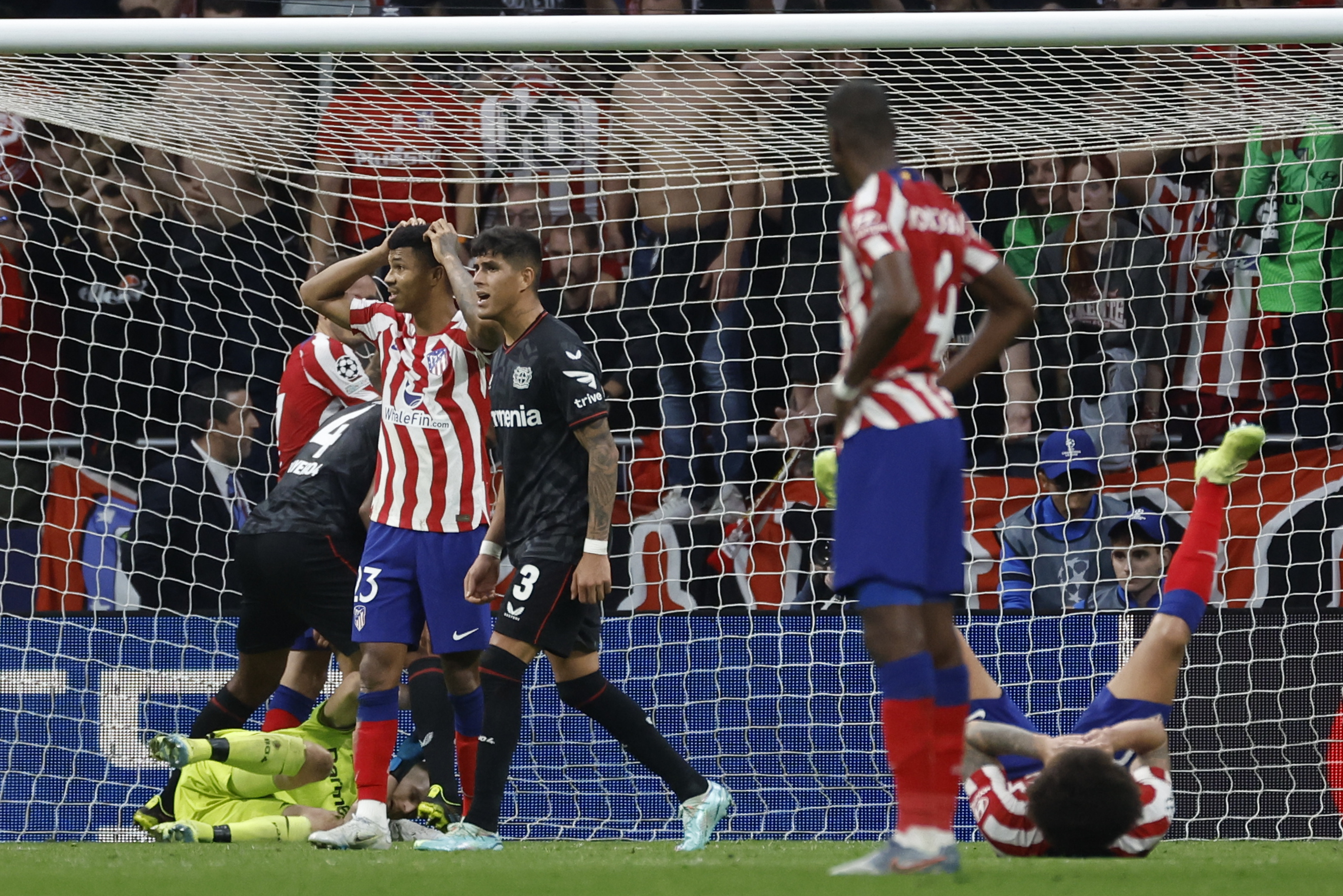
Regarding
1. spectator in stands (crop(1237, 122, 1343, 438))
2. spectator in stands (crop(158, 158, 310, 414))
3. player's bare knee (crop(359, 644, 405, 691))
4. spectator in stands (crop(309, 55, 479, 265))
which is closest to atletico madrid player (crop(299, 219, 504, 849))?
player's bare knee (crop(359, 644, 405, 691))

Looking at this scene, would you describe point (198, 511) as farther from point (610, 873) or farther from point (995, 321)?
point (995, 321)

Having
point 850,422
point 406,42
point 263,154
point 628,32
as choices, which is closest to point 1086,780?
point 850,422

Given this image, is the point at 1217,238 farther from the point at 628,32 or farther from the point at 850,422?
the point at 850,422

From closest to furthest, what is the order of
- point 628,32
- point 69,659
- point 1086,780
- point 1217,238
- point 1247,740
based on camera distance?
point 1086,780 < point 628,32 < point 1247,740 < point 69,659 < point 1217,238

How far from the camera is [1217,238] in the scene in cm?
680

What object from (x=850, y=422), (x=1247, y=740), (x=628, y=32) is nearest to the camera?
(x=850, y=422)

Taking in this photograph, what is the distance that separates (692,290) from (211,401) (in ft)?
7.19

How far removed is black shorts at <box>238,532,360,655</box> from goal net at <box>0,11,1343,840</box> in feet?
2.75

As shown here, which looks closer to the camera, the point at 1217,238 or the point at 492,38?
the point at 492,38

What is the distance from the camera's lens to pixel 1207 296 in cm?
682

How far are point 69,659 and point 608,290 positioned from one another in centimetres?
276

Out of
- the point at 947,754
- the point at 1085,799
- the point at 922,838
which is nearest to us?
the point at 922,838

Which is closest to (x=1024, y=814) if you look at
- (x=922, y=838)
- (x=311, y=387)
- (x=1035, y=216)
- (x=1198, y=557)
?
(x=1198, y=557)

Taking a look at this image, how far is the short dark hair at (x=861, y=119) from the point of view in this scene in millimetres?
3266
